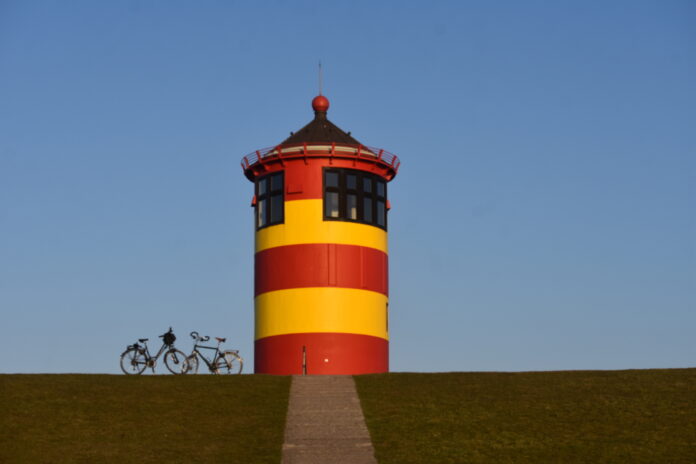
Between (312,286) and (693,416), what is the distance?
13649 mm

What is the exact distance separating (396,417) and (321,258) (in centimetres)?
1065

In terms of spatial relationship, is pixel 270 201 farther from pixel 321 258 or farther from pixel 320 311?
pixel 320 311

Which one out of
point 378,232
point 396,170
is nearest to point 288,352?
point 378,232

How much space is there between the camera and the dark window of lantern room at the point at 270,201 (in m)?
36.9

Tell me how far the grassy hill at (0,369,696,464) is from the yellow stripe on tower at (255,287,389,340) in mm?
4523

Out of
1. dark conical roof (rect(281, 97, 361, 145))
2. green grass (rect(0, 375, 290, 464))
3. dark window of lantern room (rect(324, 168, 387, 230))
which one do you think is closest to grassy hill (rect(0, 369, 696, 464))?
green grass (rect(0, 375, 290, 464))

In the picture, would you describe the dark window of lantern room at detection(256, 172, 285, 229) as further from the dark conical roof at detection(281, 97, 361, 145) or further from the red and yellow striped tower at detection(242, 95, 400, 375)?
the dark conical roof at detection(281, 97, 361, 145)

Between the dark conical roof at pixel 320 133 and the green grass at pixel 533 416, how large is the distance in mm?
9704

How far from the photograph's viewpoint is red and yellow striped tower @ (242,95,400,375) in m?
35.4

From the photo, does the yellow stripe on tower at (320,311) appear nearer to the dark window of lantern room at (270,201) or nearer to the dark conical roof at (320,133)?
the dark window of lantern room at (270,201)

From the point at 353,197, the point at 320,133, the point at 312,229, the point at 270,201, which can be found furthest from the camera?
the point at 320,133

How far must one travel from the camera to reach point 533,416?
26000mm

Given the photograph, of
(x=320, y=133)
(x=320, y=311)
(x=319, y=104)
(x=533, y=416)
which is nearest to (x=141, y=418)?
(x=533, y=416)

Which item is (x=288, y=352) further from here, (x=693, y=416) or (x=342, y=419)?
(x=693, y=416)
